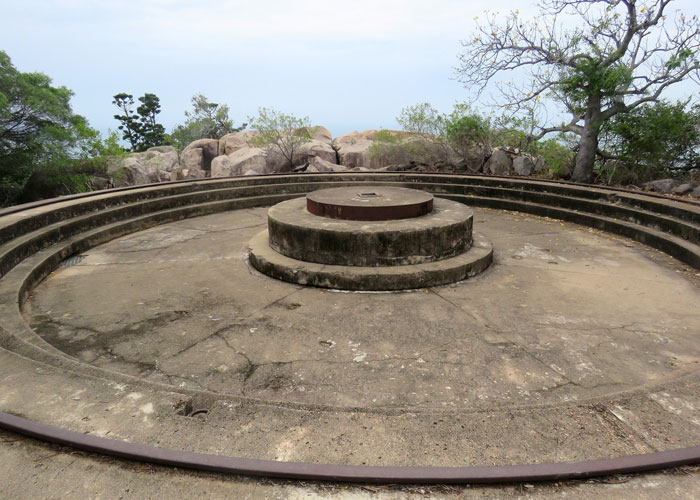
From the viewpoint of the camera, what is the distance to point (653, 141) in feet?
30.9

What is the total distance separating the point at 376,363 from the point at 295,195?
7.71m

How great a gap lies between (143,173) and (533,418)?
15662 millimetres

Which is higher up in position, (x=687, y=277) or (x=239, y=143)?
(x=239, y=143)

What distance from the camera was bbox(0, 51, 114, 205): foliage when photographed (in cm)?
1294

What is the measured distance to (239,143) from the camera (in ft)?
66.2

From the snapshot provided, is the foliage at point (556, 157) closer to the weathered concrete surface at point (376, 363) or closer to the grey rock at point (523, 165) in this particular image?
the grey rock at point (523, 165)

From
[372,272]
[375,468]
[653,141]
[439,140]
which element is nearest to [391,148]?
[439,140]

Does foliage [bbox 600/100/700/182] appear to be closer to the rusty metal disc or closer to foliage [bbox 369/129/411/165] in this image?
foliage [bbox 369/129/411/165]

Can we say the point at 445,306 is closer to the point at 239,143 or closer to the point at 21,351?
the point at 21,351

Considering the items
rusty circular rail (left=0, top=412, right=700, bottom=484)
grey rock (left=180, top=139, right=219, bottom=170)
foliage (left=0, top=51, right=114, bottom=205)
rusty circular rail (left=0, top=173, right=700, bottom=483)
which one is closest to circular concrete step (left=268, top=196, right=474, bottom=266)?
rusty circular rail (left=0, top=173, right=700, bottom=483)

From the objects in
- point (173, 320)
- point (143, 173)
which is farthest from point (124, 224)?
point (143, 173)

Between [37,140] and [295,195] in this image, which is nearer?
[295,195]

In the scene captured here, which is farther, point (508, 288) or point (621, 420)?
point (508, 288)

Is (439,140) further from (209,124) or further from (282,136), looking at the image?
(209,124)
